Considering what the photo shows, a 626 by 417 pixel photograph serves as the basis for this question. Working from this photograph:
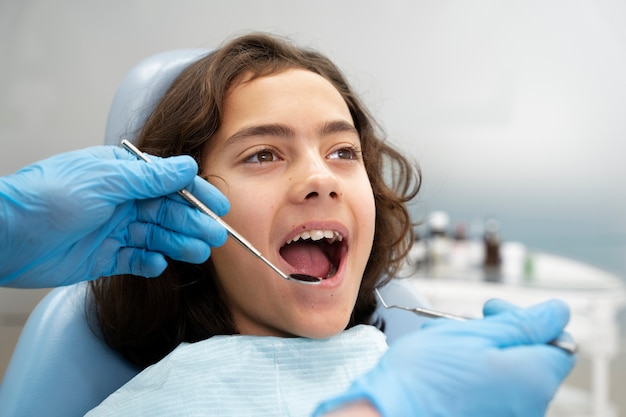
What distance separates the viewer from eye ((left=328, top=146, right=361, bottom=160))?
119cm

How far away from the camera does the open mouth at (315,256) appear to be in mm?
1206

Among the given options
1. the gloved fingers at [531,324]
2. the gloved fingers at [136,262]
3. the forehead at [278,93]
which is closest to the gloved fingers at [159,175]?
the gloved fingers at [136,262]

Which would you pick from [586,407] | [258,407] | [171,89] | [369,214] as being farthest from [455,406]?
[586,407]

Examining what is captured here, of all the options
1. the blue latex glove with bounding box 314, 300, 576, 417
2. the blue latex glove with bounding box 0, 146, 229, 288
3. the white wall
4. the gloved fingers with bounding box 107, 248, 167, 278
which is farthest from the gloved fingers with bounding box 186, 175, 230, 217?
the white wall

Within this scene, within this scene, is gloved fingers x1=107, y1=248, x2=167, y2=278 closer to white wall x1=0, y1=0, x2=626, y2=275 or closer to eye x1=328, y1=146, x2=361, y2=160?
eye x1=328, y1=146, x2=361, y2=160

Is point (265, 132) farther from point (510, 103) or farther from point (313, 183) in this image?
point (510, 103)

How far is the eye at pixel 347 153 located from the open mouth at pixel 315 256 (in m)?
0.18

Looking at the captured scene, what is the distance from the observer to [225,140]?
3.71ft

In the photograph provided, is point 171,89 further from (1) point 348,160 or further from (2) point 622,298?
(2) point 622,298

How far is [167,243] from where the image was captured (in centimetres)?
100

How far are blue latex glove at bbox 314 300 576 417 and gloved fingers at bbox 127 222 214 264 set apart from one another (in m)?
0.41

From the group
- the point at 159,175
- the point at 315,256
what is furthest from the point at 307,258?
the point at 159,175

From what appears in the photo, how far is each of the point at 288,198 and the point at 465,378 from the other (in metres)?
0.49

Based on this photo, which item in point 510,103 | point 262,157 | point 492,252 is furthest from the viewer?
point 510,103
